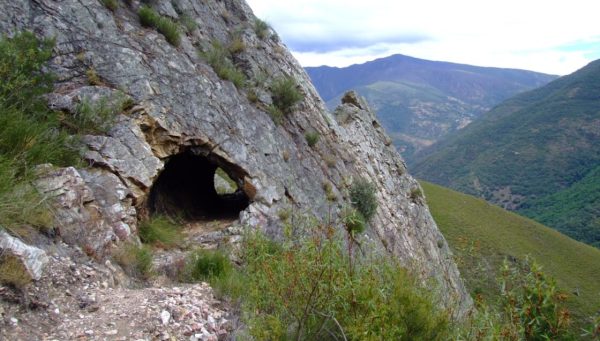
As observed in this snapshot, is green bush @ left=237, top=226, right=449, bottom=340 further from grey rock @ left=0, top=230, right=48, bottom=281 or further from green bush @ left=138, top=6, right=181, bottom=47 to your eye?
green bush @ left=138, top=6, right=181, bottom=47

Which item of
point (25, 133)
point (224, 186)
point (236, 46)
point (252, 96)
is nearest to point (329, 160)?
point (252, 96)

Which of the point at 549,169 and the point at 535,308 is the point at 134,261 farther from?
the point at 549,169

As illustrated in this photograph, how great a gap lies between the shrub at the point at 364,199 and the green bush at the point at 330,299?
10.9m

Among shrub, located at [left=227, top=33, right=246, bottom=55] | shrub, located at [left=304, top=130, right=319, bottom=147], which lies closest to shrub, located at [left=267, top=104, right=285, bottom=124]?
shrub, located at [left=304, top=130, right=319, bottom=147]

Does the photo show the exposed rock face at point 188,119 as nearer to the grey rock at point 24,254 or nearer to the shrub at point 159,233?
the shrub at point 159,233

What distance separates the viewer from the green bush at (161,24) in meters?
12.5

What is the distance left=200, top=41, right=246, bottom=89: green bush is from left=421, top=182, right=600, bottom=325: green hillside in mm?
35880

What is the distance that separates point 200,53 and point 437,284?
36.5 feet

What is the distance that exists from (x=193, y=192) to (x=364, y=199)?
6391mm

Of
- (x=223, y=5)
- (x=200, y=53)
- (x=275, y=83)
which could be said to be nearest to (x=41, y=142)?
(x=200, y=53)

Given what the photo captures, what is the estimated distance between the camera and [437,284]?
5.30 meters

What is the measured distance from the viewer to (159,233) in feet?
31.0

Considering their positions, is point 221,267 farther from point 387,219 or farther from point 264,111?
point 387,219

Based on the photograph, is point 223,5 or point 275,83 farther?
point 223,5
